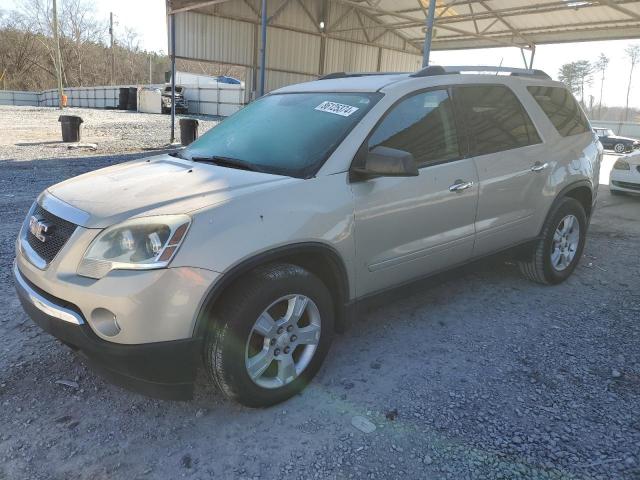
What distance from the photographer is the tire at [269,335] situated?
2.45 meters

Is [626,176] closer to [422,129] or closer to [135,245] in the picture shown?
[422,129]

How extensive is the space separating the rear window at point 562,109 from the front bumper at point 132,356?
3.57 metres

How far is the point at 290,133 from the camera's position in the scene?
327 centimetres

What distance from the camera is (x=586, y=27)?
1873cm

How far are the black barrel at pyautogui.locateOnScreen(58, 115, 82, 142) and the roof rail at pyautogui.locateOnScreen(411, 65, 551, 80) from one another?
14062 millimetres

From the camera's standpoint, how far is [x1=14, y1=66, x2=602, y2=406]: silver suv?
7.56 feet

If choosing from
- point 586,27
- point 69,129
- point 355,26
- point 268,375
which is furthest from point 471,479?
point 355,26

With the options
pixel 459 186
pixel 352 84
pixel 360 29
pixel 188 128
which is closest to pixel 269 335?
pixel 459 186

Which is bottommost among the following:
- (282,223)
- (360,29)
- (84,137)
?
(84,137)

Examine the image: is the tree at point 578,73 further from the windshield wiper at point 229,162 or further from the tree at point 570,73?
the windshield wiper at point 229,162

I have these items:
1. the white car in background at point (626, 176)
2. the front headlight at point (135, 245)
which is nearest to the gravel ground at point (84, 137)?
the front headlight at point (135, 245)

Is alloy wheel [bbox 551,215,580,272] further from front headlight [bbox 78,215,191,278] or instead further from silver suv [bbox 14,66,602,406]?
front headlight [bbox 78,215,191,278]

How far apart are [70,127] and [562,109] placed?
1437cm

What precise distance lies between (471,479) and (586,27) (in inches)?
819
